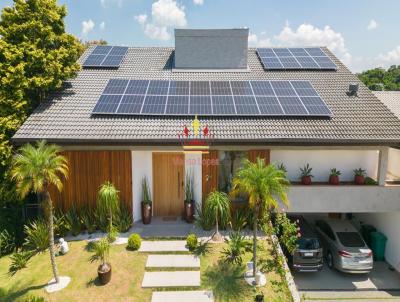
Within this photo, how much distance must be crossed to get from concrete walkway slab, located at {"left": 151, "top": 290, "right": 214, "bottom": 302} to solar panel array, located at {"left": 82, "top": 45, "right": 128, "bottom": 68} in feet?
44.0

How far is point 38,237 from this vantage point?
12383 millimetres

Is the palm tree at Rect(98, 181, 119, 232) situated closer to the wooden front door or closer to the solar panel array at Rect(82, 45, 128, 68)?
the wooden front door

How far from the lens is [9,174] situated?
13.2 meters

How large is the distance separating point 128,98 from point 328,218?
488 inches

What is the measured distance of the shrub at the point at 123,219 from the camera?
43.9 feet

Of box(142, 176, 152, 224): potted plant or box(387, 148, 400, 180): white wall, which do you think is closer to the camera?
box(142, 176, 152, 224): potted plant

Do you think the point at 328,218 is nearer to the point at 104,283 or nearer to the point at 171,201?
the point at 171,201

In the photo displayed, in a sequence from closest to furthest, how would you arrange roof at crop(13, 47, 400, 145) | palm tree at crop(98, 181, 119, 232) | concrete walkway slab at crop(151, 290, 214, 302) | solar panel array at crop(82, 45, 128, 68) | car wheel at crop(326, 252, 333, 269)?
1. concrete walkway slab at crop(151, 290, 214, 302)
2. palm tree at crop(98, 181, 119, 232)
3. roof at crop(13, 47, 400, 145)
4. car wheel at crop(326, 252, 333, 269)
5. solar panel array at crop(82, 45, 128, 68)

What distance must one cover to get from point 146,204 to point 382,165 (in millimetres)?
10696

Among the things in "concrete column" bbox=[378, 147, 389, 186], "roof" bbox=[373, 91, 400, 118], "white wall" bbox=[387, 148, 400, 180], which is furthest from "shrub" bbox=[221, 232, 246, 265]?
"roof" bbox=[373, 91, 400, 118]

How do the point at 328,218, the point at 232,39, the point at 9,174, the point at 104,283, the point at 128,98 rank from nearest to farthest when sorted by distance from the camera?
the point at 104,283 < the point at 9,174 < the point at 128,98 < the point at 328,218 < the point at 232,39

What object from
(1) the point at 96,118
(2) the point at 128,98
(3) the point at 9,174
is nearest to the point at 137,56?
(2) the point at 128,98

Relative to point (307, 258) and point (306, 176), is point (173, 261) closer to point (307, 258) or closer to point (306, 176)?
point (307, 258)

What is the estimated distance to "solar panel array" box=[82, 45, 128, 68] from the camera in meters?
18.5
